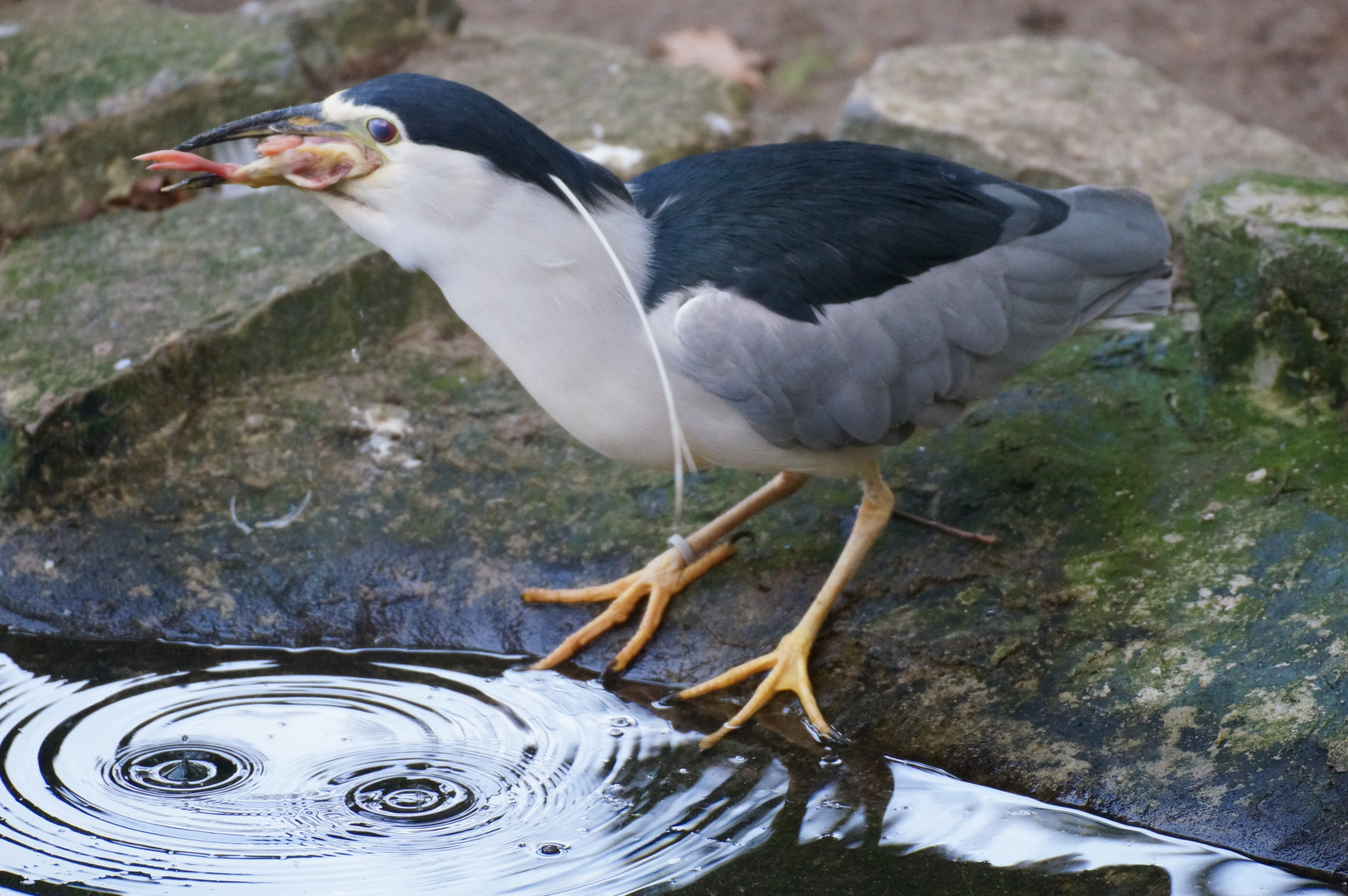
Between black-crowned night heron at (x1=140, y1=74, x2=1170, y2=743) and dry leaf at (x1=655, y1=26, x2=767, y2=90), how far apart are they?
359 cm

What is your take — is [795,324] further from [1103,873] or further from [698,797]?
[1103,873]

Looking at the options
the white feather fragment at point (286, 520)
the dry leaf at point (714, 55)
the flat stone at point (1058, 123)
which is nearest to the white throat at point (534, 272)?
the white feather fragment at point (286, 520)

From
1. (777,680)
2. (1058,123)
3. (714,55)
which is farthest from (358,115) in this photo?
(714,55)

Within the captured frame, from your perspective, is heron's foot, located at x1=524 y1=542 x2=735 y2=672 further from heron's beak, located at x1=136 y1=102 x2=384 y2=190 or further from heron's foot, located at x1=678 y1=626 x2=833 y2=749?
heron's beak, located at x1=136 y1=102 x2=384 y2=190

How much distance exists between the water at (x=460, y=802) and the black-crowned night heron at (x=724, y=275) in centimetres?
22

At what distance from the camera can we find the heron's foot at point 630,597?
10.6 ft

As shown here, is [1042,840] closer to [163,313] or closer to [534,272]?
[534,272]

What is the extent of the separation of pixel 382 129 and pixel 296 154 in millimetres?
165

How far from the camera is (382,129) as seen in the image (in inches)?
101

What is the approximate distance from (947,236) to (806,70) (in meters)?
4.03

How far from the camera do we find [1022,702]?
2.85 meters

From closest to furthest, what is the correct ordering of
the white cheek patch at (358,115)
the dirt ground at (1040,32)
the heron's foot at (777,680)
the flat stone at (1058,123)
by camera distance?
1. the white cheek patch at (358,115)
2. the heron's foot at (777,680)
3. the flat stone at (1058,123)
4. the dirt ground at (1040,32)

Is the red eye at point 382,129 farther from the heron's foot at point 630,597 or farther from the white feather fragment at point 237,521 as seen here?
the white feather fragment at point 237,521

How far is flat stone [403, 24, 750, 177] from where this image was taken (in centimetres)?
481
